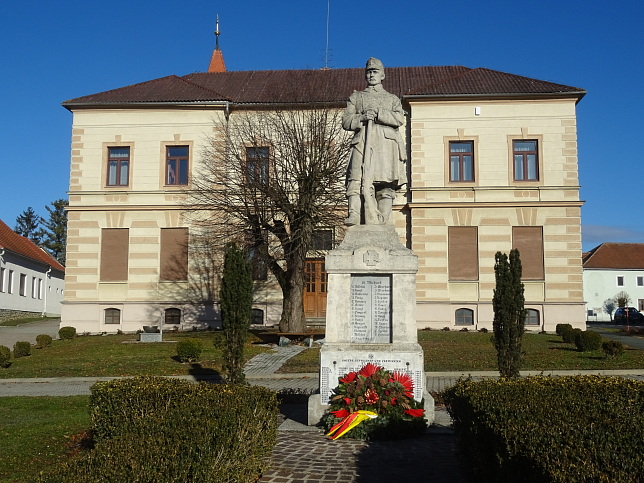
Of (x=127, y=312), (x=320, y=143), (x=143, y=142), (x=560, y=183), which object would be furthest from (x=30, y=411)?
(x=560, y=183)

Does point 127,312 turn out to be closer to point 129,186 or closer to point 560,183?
point 129,186

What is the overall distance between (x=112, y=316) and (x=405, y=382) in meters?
26.1

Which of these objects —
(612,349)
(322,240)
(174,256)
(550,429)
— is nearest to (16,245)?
(174,256)

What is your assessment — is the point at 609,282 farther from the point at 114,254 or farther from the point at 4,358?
the point at 4,358

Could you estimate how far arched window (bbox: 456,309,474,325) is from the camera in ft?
99.3

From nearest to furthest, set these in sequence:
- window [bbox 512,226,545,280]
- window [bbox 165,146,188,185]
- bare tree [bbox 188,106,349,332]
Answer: bare tree [bbox 188,106,349,332] → window [bbox 512,226,545,280] → window [bbox 165,146,188,185]

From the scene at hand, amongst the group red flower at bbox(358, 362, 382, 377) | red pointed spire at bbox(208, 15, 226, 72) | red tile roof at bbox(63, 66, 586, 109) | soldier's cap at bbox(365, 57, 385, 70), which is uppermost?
red pointed spire at bbox(208, 15, 226, 72)

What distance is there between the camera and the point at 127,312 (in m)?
31.6

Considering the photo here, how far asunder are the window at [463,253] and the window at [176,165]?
46.5 ft

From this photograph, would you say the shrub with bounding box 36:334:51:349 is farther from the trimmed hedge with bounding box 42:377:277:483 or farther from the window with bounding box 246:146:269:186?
the trimmed hedge with bounding box 42:377:277:483

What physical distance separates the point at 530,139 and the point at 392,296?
24.4 m

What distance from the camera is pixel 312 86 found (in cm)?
3198

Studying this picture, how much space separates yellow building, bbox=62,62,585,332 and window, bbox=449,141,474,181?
0.17ft

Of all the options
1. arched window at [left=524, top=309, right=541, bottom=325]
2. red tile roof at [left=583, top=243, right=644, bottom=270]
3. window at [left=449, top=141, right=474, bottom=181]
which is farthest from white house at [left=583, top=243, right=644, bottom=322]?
window at [left=449, top=141, right=474, bottom=181]
